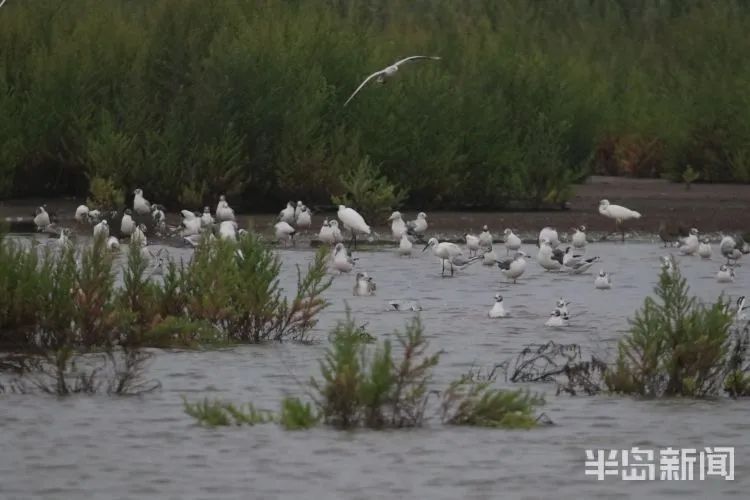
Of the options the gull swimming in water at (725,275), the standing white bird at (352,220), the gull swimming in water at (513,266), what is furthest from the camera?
the standing white bird at (352,220)

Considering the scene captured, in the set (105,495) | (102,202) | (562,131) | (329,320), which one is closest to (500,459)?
(105,495)

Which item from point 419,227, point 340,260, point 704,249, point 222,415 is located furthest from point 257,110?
point 222,415

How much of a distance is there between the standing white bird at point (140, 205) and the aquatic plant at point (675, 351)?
1529 cm

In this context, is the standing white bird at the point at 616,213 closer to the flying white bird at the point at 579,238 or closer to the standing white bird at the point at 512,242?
the flying white bird at the point at 579,238

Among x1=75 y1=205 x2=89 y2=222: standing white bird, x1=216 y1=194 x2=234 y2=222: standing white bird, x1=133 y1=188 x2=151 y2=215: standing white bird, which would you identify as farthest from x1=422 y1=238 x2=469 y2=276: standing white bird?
x1=75 y1=205 x2=89 y2=222: standing white bird

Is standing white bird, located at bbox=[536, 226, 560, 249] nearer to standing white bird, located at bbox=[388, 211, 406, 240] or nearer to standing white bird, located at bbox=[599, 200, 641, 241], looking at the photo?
standing white bird, located at bbox=[388, 211, 406, 240]

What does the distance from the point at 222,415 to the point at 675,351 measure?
2885 mm

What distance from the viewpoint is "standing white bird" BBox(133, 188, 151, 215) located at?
90.9ft

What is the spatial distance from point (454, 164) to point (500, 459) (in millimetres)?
20293

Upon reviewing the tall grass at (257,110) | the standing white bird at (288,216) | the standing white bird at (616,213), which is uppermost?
the tall grass at (257,110)

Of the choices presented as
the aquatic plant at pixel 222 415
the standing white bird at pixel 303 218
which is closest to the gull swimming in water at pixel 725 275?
the standing white bird at pixel 303 218

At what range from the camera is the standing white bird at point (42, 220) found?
88.8ft

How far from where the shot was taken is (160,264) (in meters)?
21.6

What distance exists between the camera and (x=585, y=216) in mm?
31250
